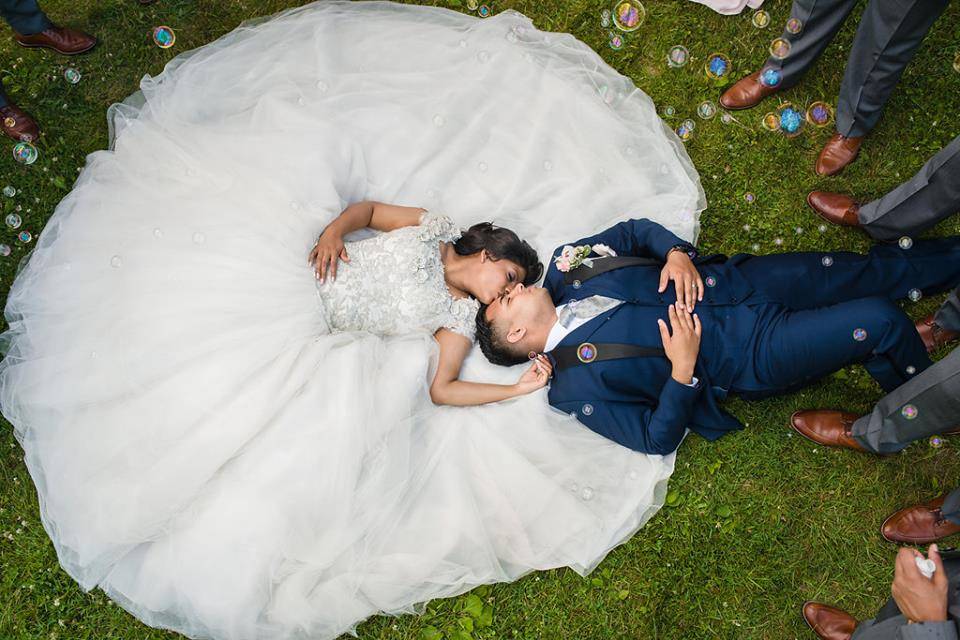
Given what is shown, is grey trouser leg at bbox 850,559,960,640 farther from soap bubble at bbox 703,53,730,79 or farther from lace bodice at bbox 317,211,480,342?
soap bubble at bbox 703,53,730,79

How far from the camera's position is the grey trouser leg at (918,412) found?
394 centimetres

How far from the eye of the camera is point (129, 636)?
15.8ft

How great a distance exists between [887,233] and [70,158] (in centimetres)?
605

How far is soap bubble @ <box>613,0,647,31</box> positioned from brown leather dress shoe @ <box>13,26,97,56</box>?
4.05 m

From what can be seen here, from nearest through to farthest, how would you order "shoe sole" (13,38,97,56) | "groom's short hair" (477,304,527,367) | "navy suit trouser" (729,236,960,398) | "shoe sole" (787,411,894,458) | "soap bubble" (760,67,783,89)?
1. "navy suit trouser" (729,236,960,398)
2. "groom's short hair" (477,304,527,367)
3. "shoe sole" (787,411,894,458)
4. "soap bubble" (760,67,783,89)
5. "shoe sole" (13,38,97,56)

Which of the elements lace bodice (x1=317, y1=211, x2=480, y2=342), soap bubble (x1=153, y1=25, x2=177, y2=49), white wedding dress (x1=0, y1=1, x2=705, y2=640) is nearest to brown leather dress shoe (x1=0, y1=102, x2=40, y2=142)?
white wedding dress (x1=0, y1=1, x2=705, y2=640)

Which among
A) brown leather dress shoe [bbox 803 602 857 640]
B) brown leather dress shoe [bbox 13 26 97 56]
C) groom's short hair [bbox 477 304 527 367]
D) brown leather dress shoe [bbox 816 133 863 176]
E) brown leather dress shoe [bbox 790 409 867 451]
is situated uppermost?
brown leather dress shoe [bbox 13 26 97 56]

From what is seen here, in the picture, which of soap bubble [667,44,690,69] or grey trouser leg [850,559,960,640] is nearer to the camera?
grey trouser leg [850,559,960,640]

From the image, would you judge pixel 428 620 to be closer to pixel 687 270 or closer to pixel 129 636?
pixel 129 636

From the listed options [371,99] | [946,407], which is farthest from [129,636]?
[946,407]

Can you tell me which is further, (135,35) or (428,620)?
(135,35)

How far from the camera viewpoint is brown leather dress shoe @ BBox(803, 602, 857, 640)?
4.67m

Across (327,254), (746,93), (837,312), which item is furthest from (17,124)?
(837,312)

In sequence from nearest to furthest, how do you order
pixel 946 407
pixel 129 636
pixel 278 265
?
pixel 946 407 < pixel 278 265 < pixel 129 636
